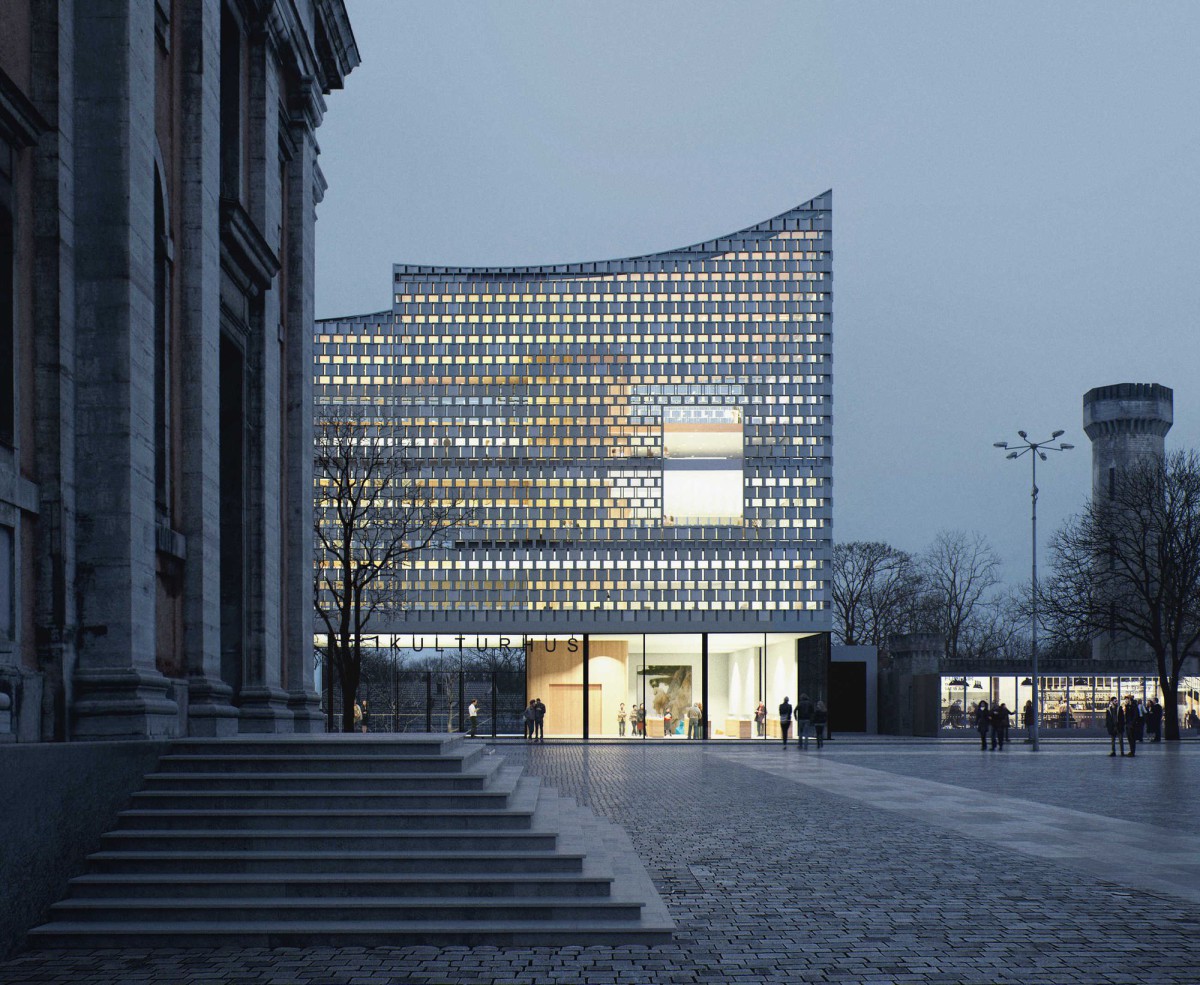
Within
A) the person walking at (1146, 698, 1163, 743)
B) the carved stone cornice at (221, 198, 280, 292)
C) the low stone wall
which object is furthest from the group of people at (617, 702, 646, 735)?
the low stone wall

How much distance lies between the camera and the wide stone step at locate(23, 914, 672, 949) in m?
10.3

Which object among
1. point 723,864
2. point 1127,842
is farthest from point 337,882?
point 1127,842

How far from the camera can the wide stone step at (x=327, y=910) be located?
10.6m

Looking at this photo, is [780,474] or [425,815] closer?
[425,815]

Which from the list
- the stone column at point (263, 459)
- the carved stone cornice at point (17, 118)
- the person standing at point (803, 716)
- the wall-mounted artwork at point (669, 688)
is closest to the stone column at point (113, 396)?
the carved stone cornice at point (17, 118)

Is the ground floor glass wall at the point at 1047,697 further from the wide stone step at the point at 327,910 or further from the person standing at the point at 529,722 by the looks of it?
the wide stone step at the point at 327,910

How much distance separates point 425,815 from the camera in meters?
12.0

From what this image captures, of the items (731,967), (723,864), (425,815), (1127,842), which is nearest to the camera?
(731,967)

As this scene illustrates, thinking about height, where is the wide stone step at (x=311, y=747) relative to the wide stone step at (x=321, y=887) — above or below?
above

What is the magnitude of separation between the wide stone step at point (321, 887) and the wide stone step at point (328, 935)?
500 millimetres

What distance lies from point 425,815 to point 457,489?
46.9m

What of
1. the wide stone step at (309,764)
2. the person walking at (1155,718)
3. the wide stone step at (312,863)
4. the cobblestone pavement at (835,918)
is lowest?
the person walking at (1155,718)

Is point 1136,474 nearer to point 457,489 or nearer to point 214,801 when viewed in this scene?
point 457,489

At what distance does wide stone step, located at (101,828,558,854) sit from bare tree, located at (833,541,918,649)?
77.0 metres
